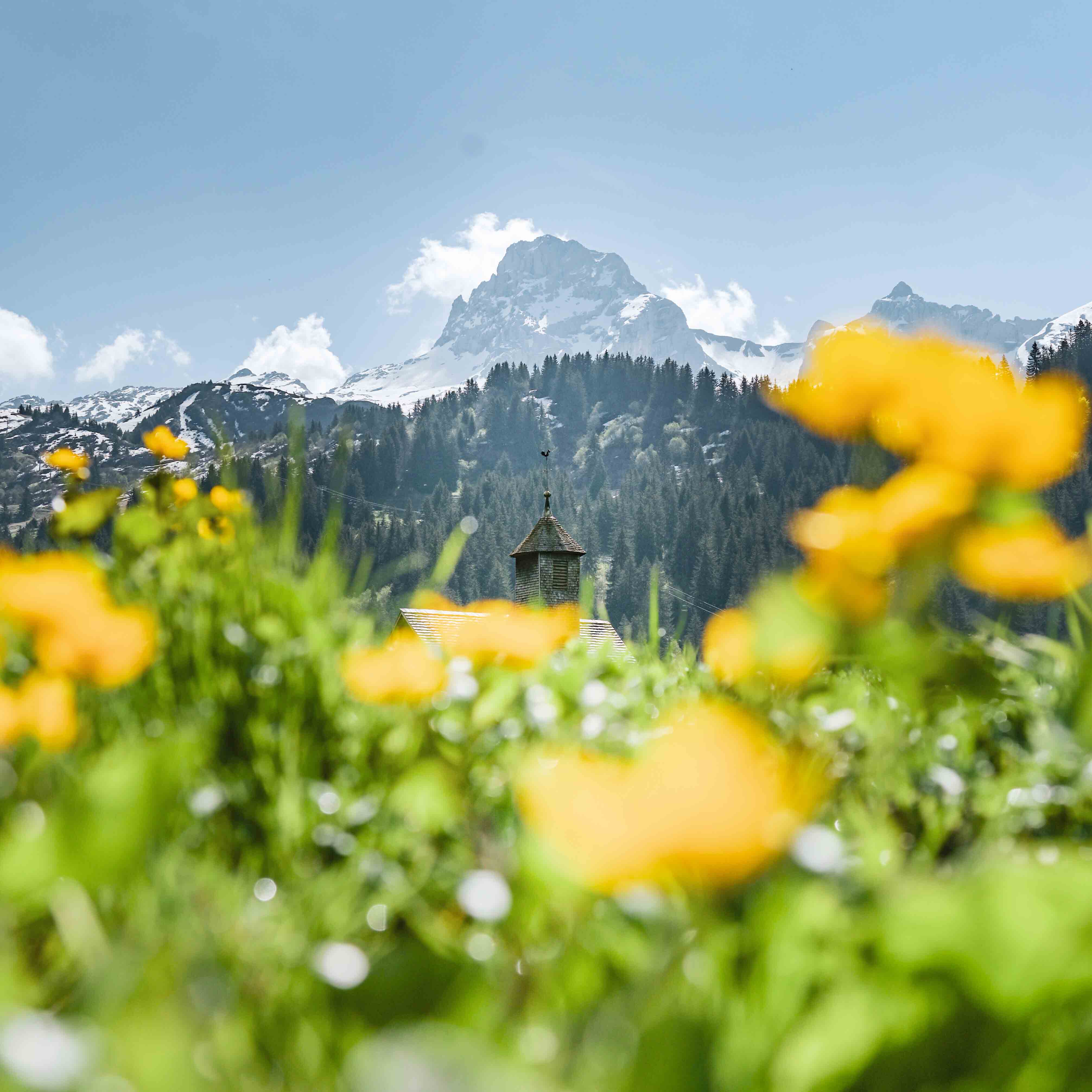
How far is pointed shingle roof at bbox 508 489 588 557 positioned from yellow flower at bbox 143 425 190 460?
30.6m

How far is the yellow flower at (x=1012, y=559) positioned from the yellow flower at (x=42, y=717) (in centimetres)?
94

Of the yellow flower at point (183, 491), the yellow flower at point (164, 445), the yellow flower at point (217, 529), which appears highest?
the yellow flower at point (164, 445)

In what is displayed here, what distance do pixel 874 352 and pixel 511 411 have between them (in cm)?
13786

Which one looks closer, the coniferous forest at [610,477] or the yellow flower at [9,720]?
the yellow flower at [9,720]

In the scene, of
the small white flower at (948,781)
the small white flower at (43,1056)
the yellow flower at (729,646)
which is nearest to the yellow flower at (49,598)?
the small white flower at (43,1056)

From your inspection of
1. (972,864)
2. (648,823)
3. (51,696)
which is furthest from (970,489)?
(51,696)

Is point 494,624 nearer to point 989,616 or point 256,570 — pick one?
point 256,570

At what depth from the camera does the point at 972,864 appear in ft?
2.72

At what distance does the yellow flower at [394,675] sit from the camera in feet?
4.05

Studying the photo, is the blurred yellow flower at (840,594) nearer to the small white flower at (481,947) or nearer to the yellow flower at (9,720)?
the small white flower at (481,947)

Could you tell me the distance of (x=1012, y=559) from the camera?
0.79 meters

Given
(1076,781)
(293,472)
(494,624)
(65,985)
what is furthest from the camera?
(293,472)

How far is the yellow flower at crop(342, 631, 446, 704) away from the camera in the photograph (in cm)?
123

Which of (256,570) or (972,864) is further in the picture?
(256,570)
